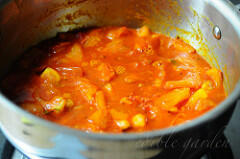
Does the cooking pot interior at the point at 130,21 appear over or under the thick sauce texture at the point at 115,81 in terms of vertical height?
over

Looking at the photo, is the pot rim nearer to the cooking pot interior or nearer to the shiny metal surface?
the cooking pot interior

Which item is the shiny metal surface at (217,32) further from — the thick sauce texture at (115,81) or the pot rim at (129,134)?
the pot rim at (129,134)

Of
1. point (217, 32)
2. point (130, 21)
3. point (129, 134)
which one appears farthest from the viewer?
point (130, 21)

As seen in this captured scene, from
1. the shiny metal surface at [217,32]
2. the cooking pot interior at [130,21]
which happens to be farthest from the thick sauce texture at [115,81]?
the shiny metal surface at [217,32]

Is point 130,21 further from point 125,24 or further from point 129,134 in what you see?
point 129,134

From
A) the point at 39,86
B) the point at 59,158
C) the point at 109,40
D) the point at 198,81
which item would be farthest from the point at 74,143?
the point at 109,40

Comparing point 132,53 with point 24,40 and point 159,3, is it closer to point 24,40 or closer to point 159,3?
point 159,3

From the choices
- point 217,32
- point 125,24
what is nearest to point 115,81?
point 125,24
